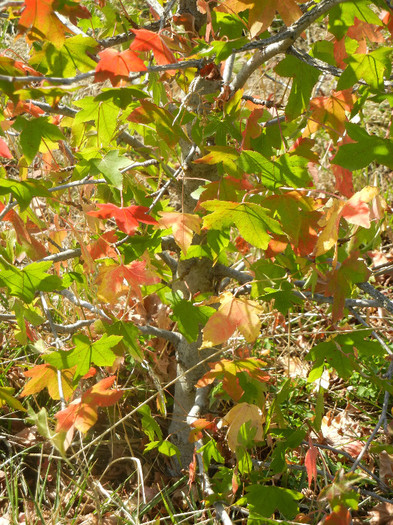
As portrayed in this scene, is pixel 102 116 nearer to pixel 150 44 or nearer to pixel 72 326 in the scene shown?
pixel 150 44

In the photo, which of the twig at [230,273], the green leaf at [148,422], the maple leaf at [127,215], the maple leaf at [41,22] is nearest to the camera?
the maple leaf at [41,22]

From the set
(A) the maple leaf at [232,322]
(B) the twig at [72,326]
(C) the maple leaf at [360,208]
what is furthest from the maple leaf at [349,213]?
(B) the twig at [72,326]

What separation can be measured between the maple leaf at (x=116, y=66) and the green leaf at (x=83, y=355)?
596mm

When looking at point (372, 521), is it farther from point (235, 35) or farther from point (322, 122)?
point (235, 35)

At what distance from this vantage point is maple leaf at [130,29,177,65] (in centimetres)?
108

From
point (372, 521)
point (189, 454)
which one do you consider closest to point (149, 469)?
point (189, 454)

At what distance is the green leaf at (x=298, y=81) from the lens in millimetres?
1309

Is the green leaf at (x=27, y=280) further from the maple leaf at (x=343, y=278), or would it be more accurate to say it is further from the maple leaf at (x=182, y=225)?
the maple leaf at (x=343, y=278)

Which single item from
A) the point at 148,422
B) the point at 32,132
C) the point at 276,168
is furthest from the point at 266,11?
the point at 148,422

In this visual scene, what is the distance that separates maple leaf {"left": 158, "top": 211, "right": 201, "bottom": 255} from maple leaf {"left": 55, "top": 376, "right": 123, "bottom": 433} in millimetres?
418

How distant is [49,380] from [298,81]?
101 centimetres

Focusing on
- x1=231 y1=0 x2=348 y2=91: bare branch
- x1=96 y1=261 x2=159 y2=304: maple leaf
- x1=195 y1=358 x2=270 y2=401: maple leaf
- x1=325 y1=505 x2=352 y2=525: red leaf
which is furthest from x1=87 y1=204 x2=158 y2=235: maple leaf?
x1=325 y1=505 x2=352 y2=525: red leaf

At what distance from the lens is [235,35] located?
4.13 feet

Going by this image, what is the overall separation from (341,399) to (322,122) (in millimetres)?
1343
